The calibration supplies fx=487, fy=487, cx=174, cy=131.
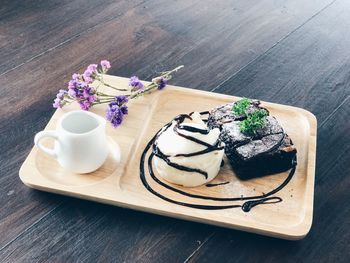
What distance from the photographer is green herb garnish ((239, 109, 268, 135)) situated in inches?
46.0

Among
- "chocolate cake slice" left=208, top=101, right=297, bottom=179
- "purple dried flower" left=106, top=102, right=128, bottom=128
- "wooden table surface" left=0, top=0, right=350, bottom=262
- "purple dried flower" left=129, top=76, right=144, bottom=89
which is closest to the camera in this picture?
"wooden table surface" left=0, top=0, right=350, bottom=262

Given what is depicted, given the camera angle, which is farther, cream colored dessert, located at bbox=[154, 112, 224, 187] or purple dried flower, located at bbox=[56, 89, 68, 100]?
purple dried flower, located at bbox=[56, 89, 68, 100]

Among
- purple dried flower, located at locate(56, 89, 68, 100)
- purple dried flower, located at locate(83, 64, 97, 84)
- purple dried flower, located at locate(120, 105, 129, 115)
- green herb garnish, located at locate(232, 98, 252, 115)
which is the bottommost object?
purple dried flower, located at locate(120, 105, 129, 115)

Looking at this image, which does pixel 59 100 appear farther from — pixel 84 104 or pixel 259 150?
pixel 259 150

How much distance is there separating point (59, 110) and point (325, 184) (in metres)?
0.71

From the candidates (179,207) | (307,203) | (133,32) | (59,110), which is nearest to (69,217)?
(179,207)

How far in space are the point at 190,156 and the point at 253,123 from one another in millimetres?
182

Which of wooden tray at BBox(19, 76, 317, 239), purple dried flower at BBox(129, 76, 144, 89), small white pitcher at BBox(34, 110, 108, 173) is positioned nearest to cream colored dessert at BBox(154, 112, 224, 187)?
wooden tray at BBox(19, 76, 317, 239)

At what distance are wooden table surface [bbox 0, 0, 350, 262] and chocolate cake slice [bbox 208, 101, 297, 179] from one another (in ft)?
0.35

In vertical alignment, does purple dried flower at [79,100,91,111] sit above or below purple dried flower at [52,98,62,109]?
below

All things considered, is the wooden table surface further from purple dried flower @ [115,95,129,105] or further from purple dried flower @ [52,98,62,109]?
purple dried flower @ [115,95,129,105]

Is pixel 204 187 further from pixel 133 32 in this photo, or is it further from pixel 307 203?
pixel 133 32

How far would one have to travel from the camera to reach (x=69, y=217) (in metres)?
1.07

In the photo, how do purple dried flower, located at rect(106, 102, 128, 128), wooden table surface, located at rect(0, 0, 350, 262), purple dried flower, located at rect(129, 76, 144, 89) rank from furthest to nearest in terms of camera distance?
1. purple dried flower, located at rect(129, 76, 144, 89)
2. purple dried flower, located at rect(106, 102, 128, 128)
3. wooden table surface, located at rect(0, 0, 350, 262)
